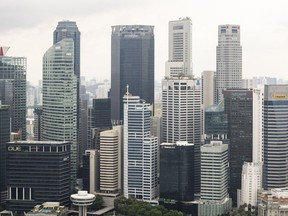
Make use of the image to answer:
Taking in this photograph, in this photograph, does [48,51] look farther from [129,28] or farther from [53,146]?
[129,28]

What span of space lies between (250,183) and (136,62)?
541 inches

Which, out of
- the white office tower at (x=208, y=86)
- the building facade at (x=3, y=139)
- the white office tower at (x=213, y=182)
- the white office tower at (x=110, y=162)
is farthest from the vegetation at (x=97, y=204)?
the white office tower at (x=208, y=86)

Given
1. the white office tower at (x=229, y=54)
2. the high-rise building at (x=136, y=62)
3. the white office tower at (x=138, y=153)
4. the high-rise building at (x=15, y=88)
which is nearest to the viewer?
the white office tower at (x=138, y=153)

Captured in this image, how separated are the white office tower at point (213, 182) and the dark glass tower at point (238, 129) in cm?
199

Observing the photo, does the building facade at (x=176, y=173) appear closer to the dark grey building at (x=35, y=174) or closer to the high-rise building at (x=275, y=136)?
the high-rise building at (x=275, y=136)

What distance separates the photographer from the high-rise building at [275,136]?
2361cm

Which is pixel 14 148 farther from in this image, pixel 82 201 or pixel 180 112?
pixel 180 112

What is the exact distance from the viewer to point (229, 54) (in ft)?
129

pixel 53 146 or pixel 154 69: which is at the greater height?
pixel 154 69

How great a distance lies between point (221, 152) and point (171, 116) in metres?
4.26

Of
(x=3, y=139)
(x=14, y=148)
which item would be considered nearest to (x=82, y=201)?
(x=14, y=148)

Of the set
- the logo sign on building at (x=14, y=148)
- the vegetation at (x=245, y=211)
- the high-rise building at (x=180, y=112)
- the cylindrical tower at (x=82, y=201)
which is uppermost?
the high-rise building at (x=180, y=112)

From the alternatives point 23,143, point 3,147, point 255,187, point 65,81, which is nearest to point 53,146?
point 23,143

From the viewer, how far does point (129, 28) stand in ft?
115
